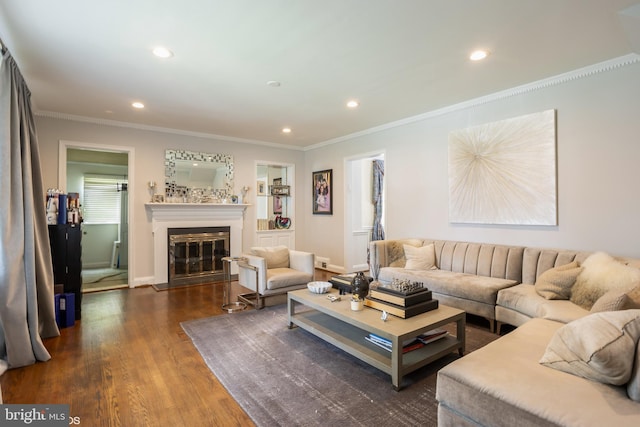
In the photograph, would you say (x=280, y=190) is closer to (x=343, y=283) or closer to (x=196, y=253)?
(x=196, y=253)

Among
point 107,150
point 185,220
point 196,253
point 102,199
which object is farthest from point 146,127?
point 102,199

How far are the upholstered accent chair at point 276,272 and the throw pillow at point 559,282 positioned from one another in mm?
2493

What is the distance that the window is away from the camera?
6.62 metres

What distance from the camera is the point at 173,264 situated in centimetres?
535

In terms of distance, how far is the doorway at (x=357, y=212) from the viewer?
19.9 ft

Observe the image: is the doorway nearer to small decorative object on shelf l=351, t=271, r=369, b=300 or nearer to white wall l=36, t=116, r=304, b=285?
white wall l=36, t=116, r=304, b=285

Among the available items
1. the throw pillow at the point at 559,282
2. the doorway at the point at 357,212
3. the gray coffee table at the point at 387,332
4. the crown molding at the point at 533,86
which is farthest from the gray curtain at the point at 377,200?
the throw pillow at the point at 559,282

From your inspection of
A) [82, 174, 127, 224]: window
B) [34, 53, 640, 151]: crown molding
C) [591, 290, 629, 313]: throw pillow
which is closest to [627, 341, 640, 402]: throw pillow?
[591, 290, 629, 313]: throw pillow

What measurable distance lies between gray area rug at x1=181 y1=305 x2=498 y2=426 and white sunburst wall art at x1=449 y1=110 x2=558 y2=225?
145 cm

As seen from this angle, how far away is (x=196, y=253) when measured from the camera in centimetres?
559

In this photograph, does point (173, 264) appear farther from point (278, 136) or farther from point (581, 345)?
point (581, 345)

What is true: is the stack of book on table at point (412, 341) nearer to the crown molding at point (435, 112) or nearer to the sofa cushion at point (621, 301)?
the sofa cushion at point (621, 301)

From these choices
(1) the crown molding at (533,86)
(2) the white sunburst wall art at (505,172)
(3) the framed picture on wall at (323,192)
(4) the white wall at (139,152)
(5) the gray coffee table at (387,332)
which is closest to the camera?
(5) the gray coffee table at (387,332)

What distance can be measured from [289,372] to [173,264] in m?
3.73
